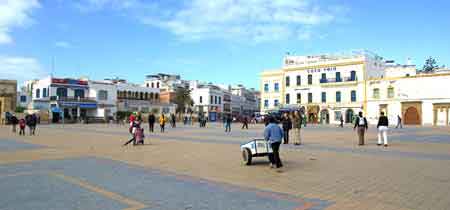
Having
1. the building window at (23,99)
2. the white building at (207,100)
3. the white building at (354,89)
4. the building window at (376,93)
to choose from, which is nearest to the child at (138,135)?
the white building at (354,89)

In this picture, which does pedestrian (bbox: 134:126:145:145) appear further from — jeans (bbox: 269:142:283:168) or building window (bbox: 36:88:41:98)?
building window (bbox: 36:88:41:98)

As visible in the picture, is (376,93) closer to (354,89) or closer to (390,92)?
(390,92)

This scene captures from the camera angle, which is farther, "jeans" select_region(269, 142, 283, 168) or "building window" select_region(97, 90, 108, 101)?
"building window" select_region(97, 90, 108, 101)

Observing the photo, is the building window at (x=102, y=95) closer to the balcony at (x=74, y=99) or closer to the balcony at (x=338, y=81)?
the balcony at (x=74, y=99)

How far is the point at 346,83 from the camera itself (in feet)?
194

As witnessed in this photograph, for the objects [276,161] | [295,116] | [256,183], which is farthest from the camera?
[295,116]

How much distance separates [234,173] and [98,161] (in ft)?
15.1

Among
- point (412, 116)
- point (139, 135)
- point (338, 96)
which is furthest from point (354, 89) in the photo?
point (139, 135)

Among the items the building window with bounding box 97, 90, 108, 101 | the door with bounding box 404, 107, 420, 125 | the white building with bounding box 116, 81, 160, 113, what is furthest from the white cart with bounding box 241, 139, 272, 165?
the white building with bounding box 116, 81, 160, 113

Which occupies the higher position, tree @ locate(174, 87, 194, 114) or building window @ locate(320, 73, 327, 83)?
building window @ locate(320, 73, 327, 83)

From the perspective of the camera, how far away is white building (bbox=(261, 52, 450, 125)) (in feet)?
166

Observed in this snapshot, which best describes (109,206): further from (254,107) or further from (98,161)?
(254,107)

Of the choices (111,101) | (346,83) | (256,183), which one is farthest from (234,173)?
(111,101)

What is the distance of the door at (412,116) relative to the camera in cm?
5194
